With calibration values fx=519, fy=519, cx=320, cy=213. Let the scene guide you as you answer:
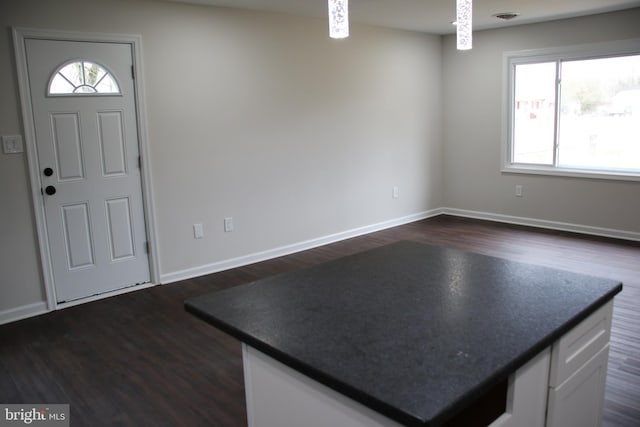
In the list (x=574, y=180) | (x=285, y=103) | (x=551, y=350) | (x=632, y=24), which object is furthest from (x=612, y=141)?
(x=551, y=350)

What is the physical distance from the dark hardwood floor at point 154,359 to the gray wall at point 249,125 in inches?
17.5

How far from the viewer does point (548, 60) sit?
5934 millimetres

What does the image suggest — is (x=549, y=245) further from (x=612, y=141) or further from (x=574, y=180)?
(x=612, y=141)

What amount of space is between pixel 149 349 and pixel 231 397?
866 mm

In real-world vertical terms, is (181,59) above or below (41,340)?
above

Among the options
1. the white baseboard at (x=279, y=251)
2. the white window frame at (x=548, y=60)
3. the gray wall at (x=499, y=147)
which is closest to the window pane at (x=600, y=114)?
the white window frame at (x=548, y=60)

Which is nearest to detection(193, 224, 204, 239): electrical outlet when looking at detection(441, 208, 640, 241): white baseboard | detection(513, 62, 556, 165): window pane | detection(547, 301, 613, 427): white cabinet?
detection(547, 301, 613, 427): white cabinet

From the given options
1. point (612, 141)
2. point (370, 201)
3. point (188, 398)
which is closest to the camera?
point (188, 398)

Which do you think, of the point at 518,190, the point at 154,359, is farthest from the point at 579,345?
the point at 518,190

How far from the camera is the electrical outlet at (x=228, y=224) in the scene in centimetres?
489

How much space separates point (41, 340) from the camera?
3.49 m

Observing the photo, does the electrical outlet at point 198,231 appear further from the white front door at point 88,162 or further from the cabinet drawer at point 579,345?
the cabinet drawer at point 579,345

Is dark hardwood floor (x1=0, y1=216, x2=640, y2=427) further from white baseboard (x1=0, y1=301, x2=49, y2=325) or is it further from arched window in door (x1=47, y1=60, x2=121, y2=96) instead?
arched window in door (x1=47, y1=60, x2=121, y2=96)

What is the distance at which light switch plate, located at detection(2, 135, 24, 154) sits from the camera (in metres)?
3.67
